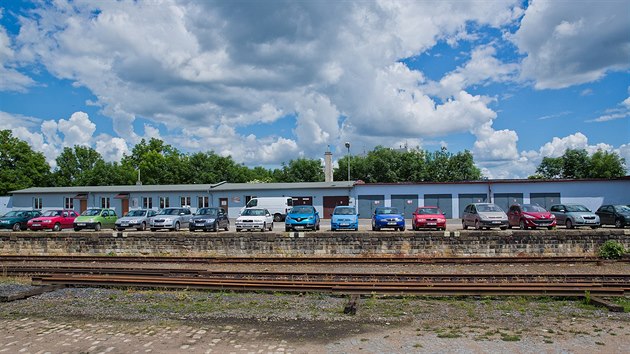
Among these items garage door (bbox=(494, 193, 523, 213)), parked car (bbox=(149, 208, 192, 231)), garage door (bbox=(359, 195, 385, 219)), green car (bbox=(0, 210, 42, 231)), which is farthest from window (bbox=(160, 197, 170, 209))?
garage door (bbox=(494, 193, 523, 213))

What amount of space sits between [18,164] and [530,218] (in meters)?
74.6

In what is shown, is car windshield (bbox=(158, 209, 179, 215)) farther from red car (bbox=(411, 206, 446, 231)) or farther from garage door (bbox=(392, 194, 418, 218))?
garage door (bbox=(392, 194, 418, 218))

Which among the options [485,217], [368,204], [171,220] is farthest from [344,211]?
[368,204]

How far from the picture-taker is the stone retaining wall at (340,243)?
18016mm

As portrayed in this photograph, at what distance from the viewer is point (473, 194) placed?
133 ft

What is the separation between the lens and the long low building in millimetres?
38625

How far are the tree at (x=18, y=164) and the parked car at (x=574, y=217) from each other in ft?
234

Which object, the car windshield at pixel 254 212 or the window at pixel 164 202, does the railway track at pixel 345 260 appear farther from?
the window at pixel 164 202

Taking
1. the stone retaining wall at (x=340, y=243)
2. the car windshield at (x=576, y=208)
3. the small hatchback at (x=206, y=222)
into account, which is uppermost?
the car windshield at (x=576, y=208)

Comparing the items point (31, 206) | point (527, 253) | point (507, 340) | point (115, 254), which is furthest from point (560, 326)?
point (31, 206)

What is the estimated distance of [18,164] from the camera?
7231 centimetres

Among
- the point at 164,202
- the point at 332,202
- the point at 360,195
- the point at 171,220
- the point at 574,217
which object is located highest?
the point at 360,195

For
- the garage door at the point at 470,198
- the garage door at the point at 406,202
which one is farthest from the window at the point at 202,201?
the garage door at the point at 470,198

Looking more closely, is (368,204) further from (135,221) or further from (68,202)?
(68,202)
